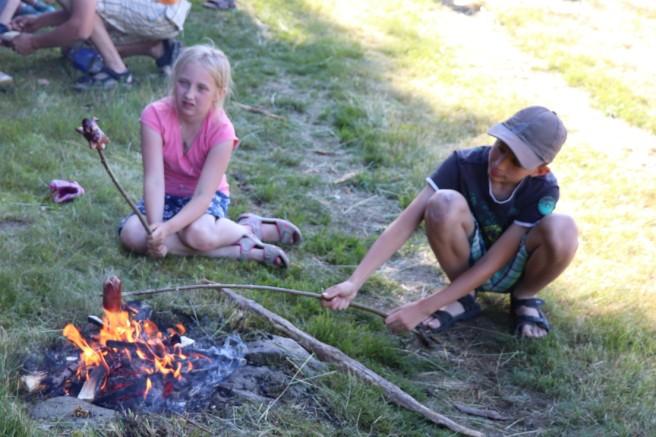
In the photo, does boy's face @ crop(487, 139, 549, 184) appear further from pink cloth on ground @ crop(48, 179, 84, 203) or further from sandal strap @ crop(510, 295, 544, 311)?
pink cloth on ground @ crop(48, 179, 84, 203)

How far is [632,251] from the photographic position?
4863mm

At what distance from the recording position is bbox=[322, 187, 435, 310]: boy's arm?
11.9ft

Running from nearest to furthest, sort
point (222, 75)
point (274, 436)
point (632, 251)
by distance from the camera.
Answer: point (274, 436) < point (222, 75) < point (632, 251)

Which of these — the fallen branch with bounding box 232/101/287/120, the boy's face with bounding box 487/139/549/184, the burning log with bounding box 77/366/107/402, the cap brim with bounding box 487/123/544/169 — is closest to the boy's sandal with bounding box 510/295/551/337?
the boy's face with bounding box 487/139/549/184

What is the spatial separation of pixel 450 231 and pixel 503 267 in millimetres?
360

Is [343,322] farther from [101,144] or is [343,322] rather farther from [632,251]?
[632,251]

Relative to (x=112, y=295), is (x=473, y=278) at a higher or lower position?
higher

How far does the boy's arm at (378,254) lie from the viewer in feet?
11.9

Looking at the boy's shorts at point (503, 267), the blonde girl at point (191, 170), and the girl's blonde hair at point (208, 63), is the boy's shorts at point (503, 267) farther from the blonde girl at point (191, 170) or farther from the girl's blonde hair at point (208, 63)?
the girl's blonde hair at point (208, 63)

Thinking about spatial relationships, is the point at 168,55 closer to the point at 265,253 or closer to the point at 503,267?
the point at 265,253

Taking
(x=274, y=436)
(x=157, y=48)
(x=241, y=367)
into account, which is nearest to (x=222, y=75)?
(x=241, y=367)

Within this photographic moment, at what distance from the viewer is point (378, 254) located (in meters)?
3.80

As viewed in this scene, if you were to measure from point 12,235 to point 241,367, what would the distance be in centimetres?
165

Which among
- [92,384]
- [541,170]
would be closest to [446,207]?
[541,170]
